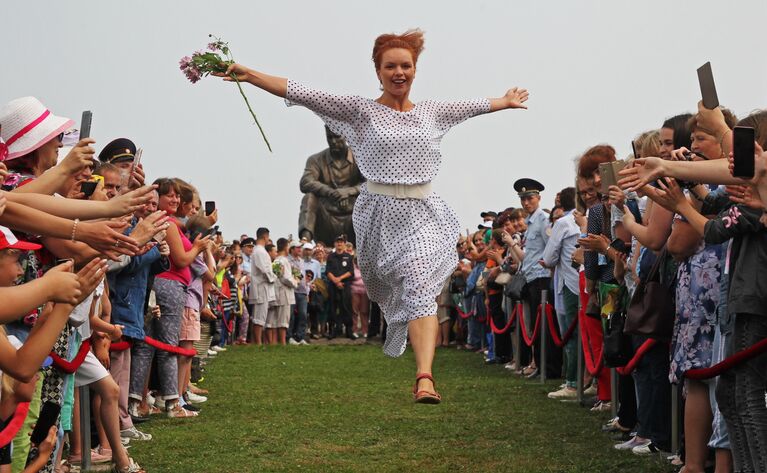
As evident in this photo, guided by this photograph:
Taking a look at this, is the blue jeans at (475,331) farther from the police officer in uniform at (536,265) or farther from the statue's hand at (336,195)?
the statue's hand at (336,195)

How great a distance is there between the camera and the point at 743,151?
17.7 ft

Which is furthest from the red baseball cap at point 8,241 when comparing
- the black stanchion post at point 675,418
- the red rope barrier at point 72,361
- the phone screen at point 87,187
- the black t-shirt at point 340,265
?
the black t-shirt at point 340,265

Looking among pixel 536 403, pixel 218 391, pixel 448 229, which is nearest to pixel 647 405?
pixel 448 229

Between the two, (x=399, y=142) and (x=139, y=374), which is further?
(x=139, y=374)

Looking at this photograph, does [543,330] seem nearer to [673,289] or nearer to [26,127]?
[673,289]

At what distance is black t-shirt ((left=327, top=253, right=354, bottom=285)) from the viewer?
28.8 meters

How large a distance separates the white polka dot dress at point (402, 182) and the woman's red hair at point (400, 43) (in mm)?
339

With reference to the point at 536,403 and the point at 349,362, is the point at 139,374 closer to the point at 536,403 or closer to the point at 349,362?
the point at 536,403

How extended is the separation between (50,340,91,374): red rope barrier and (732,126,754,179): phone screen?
12.5 feet

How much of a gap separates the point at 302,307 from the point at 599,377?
16.7 metres

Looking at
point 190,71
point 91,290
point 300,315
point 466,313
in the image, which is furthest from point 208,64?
point 300,315

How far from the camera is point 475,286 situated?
21.9 m

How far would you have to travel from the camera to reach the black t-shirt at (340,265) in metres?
28.8

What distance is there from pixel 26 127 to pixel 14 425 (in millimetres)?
1796
